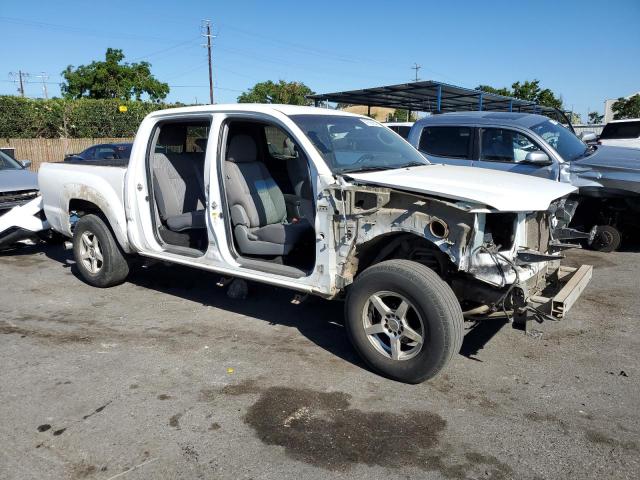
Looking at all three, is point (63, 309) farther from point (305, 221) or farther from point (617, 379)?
point (617, 379)

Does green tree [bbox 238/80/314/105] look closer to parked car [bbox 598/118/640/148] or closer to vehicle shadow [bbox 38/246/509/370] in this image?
parked car [bbox 598/118/640/148]

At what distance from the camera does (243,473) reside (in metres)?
2.83

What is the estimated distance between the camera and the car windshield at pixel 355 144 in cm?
420

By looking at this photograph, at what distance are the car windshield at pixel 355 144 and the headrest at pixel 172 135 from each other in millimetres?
1849

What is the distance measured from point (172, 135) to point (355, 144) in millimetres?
2252

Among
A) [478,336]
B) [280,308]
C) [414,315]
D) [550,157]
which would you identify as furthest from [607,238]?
[414,315]

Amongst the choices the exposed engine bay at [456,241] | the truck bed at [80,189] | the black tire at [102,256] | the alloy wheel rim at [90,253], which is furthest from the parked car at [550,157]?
the alloy wheel rim at [90,253]

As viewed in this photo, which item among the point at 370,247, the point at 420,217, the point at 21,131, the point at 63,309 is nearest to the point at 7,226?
the point at 63,309

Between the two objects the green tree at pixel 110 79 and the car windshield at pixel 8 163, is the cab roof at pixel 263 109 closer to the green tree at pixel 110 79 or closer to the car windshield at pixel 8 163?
the car windshield at pixel 8 163

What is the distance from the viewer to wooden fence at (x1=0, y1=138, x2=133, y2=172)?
2108 cm

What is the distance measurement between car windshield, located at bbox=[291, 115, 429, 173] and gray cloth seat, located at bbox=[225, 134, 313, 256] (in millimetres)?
833

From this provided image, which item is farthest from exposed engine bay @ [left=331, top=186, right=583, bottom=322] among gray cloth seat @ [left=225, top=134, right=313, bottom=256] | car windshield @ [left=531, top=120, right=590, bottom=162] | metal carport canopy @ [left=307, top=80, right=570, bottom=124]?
metal carport canopy @ [left=307, top=80, right=570, bottom=124]

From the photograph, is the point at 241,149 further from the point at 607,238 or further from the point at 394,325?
the point at 607,238

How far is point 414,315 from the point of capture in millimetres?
3754
